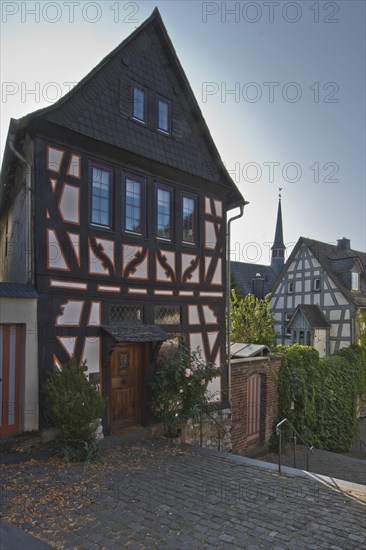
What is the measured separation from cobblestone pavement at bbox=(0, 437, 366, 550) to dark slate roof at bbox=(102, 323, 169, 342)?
2369 millimetres

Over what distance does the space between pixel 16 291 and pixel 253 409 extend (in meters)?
8.91

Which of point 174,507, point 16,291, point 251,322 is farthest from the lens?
point 251,322

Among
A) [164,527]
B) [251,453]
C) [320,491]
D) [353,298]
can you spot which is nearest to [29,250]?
[164,527]

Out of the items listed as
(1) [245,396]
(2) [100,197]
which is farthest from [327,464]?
(2) [100,197]

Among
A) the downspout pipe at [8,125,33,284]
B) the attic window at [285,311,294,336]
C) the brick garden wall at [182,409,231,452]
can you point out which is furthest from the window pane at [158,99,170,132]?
the attic window at [285,311,294,336]

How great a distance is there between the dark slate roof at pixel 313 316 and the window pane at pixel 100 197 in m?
16.9

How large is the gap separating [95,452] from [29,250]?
406 centimetres

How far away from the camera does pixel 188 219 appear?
11.5 m

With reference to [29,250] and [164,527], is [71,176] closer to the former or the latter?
[29,250]

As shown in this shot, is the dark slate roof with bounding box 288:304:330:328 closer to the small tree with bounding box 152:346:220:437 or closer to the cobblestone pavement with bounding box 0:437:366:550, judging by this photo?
the small tree with bounding box 152:346:220:437

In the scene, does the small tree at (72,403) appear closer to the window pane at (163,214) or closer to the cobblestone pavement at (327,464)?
the window pane at (163,214)

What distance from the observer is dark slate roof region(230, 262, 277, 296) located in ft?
115

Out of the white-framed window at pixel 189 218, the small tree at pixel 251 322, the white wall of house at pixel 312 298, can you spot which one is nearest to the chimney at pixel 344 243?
the white wall of house at pixel 312 298

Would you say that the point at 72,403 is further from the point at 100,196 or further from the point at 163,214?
the point at 163,214
